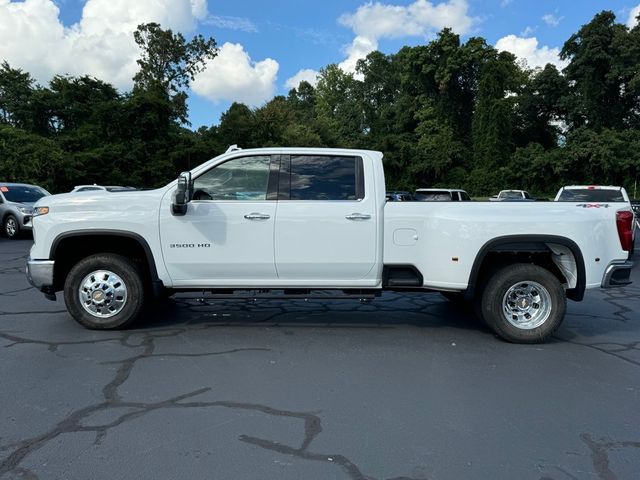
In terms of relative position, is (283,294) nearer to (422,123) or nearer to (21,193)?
(21,193)

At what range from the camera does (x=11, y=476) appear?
2.96m

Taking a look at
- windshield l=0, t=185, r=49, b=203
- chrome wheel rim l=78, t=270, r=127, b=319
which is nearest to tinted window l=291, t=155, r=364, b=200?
chrome wheel rim l=78, t=270, r=127, b=319

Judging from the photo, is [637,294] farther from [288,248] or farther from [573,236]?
[288,248]

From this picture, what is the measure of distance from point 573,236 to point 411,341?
1987 millimetres

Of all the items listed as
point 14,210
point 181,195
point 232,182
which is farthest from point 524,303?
point 14,210

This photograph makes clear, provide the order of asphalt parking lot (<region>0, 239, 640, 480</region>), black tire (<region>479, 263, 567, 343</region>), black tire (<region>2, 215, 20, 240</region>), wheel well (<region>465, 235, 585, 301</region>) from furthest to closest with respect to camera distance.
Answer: black tire (<region>2, 215, 20, 240</region>)
black tire (<region>479, 263, 567, 343</region>)
wheel well (<region>465, 235, 585, 301</region>)
asphalt parking lot (<region>0, 239, 640, 480</region>)

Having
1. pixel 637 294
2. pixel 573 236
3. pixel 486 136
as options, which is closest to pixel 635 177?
pixel 486 136

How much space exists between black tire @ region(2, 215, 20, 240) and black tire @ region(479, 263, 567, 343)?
51.5ft

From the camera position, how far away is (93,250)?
20.1 feet

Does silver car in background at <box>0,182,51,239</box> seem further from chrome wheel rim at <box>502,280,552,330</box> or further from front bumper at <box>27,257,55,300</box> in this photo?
chrome wheel rim at <box>502,280,552,330</box>

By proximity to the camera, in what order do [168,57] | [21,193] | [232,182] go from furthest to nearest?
1. [168,57]
2. [21,193]
3. [232,182]

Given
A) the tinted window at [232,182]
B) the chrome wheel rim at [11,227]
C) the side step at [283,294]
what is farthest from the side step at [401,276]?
the chrome wheel rim at [11,227]

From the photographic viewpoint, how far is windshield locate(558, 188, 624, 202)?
13000 millimetres

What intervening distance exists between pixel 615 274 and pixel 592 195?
842 centimetres
